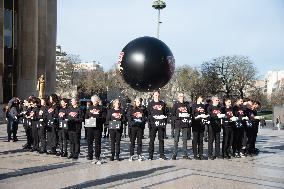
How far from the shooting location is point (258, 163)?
12727 millimetres

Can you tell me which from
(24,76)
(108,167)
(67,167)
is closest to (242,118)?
(108,167)

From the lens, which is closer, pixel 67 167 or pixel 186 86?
pixel 67 167

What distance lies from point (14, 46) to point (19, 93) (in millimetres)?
4239

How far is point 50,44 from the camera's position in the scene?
43.7m

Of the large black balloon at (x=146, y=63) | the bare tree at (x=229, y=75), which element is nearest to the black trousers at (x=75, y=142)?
the large black balloon at (x=146, y=63)

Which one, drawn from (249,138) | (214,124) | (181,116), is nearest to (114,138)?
(181,116)

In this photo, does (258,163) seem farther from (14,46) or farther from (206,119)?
(14,46)

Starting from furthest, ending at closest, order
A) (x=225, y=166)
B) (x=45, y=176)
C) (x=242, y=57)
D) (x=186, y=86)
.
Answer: (x=186, y=86), (x=242, y=57), (x=225, y=166), (x=45, y=176)

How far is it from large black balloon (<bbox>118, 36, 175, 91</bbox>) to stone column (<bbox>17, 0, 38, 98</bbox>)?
1015 inches

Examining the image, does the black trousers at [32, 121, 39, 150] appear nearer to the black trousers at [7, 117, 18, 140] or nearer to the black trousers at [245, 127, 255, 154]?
the black trousers at [7, 117, 18, 140]

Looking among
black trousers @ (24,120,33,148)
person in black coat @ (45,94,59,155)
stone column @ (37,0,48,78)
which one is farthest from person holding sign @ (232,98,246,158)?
stone column @ (37,0,48,78)

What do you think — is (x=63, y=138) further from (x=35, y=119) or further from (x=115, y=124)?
(x=115, y=124)

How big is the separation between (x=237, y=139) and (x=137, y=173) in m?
5.24

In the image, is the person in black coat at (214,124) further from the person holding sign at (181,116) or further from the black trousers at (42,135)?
the black trousers at (42,135)
